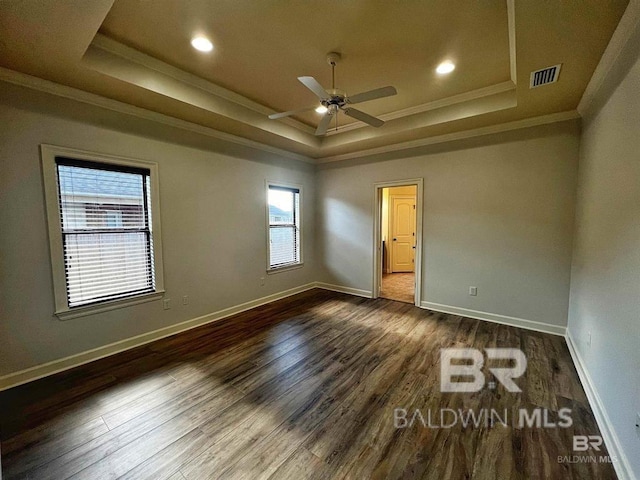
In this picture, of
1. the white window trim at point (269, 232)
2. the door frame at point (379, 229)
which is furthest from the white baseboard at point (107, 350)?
the door frame at point (379, 229)

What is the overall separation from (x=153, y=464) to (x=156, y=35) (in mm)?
3209

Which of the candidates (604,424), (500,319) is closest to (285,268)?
(500,319)

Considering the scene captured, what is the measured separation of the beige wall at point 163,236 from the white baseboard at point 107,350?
5 centimetres

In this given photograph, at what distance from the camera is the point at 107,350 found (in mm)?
2885

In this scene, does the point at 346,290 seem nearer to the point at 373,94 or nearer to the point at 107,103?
the point at 373,94

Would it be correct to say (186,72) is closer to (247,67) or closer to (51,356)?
(247,67)

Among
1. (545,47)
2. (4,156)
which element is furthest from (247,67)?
(545,47)

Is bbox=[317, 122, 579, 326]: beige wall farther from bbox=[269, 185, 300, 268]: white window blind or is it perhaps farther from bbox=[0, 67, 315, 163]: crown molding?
bbox=[0, 67, 315, 163]: crown molding

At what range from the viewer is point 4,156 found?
227 centimetres

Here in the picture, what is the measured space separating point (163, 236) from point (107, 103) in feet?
4.99

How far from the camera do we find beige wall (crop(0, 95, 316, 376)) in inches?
92.0

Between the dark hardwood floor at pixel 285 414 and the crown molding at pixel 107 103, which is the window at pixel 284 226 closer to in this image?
the crown molding at pixel 107 103

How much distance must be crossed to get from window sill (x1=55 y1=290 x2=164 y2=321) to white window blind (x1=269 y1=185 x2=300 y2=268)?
1.95 metres

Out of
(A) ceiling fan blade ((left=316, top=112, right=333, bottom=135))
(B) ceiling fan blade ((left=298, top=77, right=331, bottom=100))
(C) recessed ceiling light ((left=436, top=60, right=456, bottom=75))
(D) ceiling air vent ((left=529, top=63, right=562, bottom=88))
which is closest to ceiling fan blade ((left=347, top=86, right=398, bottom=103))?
(B) ceiling fan blade ((left=298, top=77, right=331, bottom=100))
